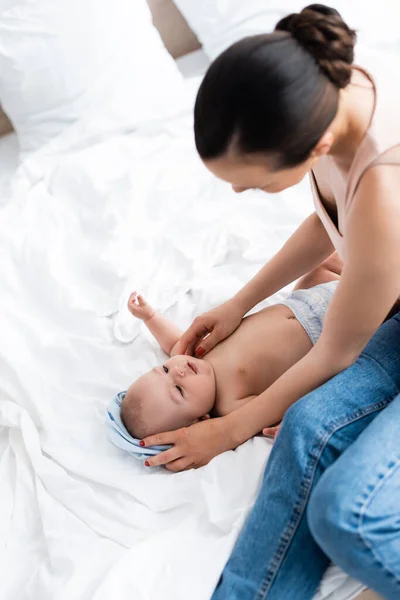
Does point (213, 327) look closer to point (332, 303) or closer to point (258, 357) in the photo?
point (258, 357)

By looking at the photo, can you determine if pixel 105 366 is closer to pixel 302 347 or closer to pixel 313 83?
pixel 302 347

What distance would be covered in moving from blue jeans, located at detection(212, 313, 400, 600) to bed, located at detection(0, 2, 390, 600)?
0.06m

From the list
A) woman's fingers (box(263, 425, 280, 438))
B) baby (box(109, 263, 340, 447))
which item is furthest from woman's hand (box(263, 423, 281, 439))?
baby (box(109, 263, 340, 447))

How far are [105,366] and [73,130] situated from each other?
2.99 ft

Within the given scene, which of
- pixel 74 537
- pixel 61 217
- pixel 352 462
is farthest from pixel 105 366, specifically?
pixel 352 462

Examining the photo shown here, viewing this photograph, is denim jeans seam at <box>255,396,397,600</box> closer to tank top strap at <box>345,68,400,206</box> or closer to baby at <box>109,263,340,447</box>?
baby at <box>109,263,340,447</box>

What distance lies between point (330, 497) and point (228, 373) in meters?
0.48

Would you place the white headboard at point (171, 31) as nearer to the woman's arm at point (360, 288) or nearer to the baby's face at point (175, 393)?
the baby's face at point (175, 393)

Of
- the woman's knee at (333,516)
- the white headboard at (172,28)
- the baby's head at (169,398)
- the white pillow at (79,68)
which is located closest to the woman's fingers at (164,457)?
the baby's head at (169,398)

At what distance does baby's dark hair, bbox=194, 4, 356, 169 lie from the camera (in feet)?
2.62

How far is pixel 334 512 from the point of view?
916mm

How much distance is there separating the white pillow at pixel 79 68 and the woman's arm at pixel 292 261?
869mm

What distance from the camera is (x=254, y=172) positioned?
2.90 feet

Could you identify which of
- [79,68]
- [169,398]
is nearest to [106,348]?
[169,398]
